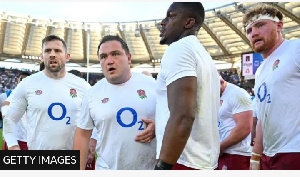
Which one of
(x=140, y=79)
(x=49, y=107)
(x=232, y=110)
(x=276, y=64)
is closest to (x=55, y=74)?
(x=49, y=107)

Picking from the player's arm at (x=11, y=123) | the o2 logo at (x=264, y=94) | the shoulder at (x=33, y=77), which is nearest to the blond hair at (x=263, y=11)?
the o2 logo at (x=264, y=94)

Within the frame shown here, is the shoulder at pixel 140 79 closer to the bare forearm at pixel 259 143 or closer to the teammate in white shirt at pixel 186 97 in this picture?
the teammate in white shirt at pixel 186 97

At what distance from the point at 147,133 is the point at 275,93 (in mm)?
1129

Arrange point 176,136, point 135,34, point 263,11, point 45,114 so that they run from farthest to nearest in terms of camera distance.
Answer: point 135,34 < point 45,114 < point 263,11 < point 176,136

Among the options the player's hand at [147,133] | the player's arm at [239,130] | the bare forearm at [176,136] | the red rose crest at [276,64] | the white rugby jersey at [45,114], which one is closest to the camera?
the bare forearm at [176,136]

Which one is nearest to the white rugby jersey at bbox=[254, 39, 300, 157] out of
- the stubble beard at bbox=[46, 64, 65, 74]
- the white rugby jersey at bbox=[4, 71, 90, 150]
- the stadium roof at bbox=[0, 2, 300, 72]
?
the white rugby jersey at bbox=[4, 71, 90, 150]

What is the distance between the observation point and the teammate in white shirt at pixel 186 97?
6.64 ft

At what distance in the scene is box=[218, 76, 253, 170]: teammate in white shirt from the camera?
464cm

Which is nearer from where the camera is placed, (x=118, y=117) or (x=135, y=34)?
(x=118, y=117)

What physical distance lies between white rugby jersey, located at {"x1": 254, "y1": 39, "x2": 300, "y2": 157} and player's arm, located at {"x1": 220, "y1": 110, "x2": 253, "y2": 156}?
4.50ft

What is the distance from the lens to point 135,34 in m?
29.7

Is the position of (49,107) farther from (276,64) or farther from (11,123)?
(276,64)

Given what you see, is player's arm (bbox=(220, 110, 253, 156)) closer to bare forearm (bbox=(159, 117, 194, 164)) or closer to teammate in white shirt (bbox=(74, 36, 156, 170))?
teammate in white shirt (bbox=(74, 36, 156, 170))

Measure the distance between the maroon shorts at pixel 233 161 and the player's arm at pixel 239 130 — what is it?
19cm
